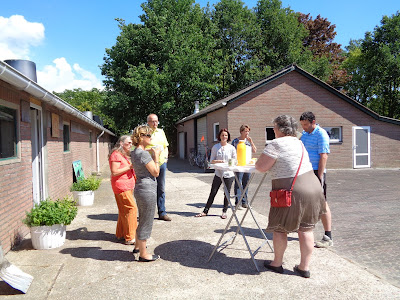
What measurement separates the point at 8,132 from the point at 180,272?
10.2 feet

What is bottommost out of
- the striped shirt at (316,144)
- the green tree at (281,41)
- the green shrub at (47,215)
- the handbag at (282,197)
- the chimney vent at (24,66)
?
the green shrub at (47,215)

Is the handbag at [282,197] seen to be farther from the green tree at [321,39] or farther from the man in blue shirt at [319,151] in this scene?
the green tree at [321,39]

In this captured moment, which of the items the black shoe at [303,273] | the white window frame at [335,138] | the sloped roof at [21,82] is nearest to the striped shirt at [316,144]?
the black shoe at [303,273]

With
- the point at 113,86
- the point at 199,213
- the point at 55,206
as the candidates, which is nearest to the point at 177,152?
the point at 113,86

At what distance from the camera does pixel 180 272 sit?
147 inches

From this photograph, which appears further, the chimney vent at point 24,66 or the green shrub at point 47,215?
the chimney vent at point 24,66

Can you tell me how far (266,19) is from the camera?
37156 mm

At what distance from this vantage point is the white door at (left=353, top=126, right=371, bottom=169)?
56.4 feet

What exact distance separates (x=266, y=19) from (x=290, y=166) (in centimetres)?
3760

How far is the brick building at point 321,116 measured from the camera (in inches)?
642

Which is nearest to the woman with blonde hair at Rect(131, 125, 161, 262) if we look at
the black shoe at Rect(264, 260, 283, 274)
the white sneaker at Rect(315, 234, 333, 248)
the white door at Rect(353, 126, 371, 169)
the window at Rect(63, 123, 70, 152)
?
the black shoe at Rect(264, 260, 283, 274)

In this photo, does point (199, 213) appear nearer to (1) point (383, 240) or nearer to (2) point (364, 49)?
(1) point (383, 240)

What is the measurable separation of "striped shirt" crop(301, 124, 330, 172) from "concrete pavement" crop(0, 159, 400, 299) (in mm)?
1276

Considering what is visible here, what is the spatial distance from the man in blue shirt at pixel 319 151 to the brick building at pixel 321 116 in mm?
11231
